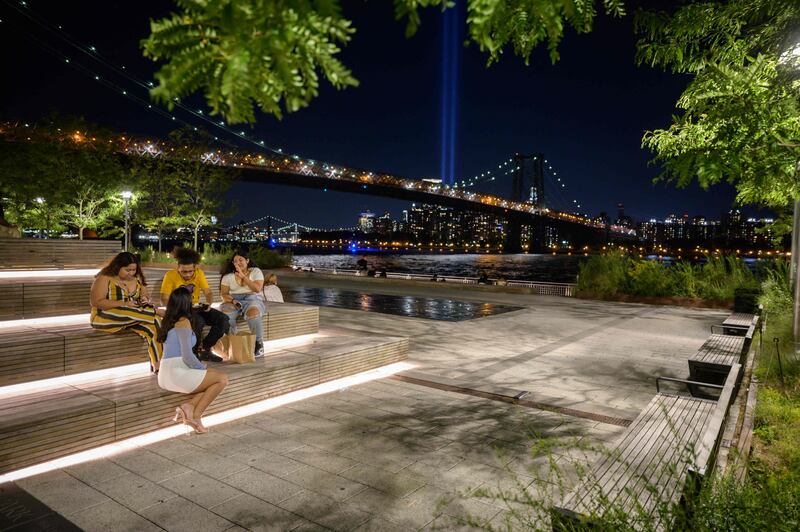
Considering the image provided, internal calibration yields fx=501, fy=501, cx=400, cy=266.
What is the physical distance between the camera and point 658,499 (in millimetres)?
2090

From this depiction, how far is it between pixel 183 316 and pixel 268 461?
1227mm

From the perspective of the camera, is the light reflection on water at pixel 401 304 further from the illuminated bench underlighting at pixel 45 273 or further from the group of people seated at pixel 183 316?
the group of people seated at pixel 183 316

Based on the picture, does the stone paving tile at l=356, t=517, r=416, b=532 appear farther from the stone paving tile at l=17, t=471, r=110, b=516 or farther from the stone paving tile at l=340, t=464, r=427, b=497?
the stone paving tile at l=17, t=471, r=110, b=516

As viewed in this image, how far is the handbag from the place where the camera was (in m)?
4.91

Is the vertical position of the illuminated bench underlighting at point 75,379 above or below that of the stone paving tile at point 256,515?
above

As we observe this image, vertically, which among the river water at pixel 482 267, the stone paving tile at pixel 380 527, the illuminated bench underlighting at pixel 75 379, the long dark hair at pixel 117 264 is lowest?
the river water at pixel 482 267

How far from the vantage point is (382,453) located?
12.0 ft

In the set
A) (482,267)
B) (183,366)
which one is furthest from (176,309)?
(482,267)

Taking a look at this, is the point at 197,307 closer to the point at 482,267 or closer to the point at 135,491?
the point at 135,491

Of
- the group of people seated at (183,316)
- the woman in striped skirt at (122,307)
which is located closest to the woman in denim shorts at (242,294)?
the group of people seated at (183,316)

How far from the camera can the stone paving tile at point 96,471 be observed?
314 centimetres

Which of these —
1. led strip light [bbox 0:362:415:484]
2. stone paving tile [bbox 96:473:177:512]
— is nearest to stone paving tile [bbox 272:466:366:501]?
stone paving tile [bbox 96:473:177:512]

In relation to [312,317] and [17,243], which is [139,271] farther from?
[17,243]

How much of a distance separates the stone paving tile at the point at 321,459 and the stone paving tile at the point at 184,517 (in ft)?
2.61
